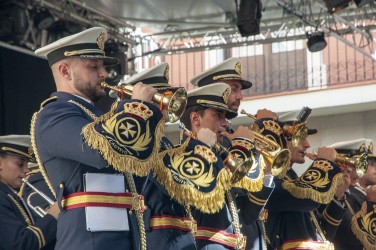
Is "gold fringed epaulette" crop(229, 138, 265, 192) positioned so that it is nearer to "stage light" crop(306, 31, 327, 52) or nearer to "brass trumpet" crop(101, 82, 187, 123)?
"brass trumpet" crop(101, 82, 187, 123)

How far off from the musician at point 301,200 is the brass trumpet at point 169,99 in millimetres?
2159

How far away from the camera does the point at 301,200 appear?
23.7 ft

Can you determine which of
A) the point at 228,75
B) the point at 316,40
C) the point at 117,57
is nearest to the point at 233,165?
the point at 228,75

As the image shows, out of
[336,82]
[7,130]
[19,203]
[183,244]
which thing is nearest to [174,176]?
[183,244]

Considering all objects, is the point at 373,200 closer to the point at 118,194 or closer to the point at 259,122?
the point at 259,122

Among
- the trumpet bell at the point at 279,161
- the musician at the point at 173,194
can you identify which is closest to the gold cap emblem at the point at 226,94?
the trumpet bell at the point at 279,161

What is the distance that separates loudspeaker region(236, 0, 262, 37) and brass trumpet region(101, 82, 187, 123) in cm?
609

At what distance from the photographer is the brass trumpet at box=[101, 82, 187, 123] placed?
5.04m

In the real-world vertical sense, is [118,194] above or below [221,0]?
below

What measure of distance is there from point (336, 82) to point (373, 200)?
27.6 feet

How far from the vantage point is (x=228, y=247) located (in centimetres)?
613

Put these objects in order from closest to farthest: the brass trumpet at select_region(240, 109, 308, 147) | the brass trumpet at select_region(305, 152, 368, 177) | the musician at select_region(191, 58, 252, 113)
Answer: the musician at select_region(191, 58, 252, 113)
the brass trumpet at select_region(240, 109, 308, 147)
the brass trumpet at select_region(305, 152, 368, 177)

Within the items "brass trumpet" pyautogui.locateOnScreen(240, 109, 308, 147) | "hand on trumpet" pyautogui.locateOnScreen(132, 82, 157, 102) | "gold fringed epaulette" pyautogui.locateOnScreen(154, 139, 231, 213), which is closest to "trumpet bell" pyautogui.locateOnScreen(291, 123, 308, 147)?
"brass trumpet" pyautogui.locateOnScreen(240, 109, 308, 147)

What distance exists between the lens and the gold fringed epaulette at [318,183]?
7.20 m
